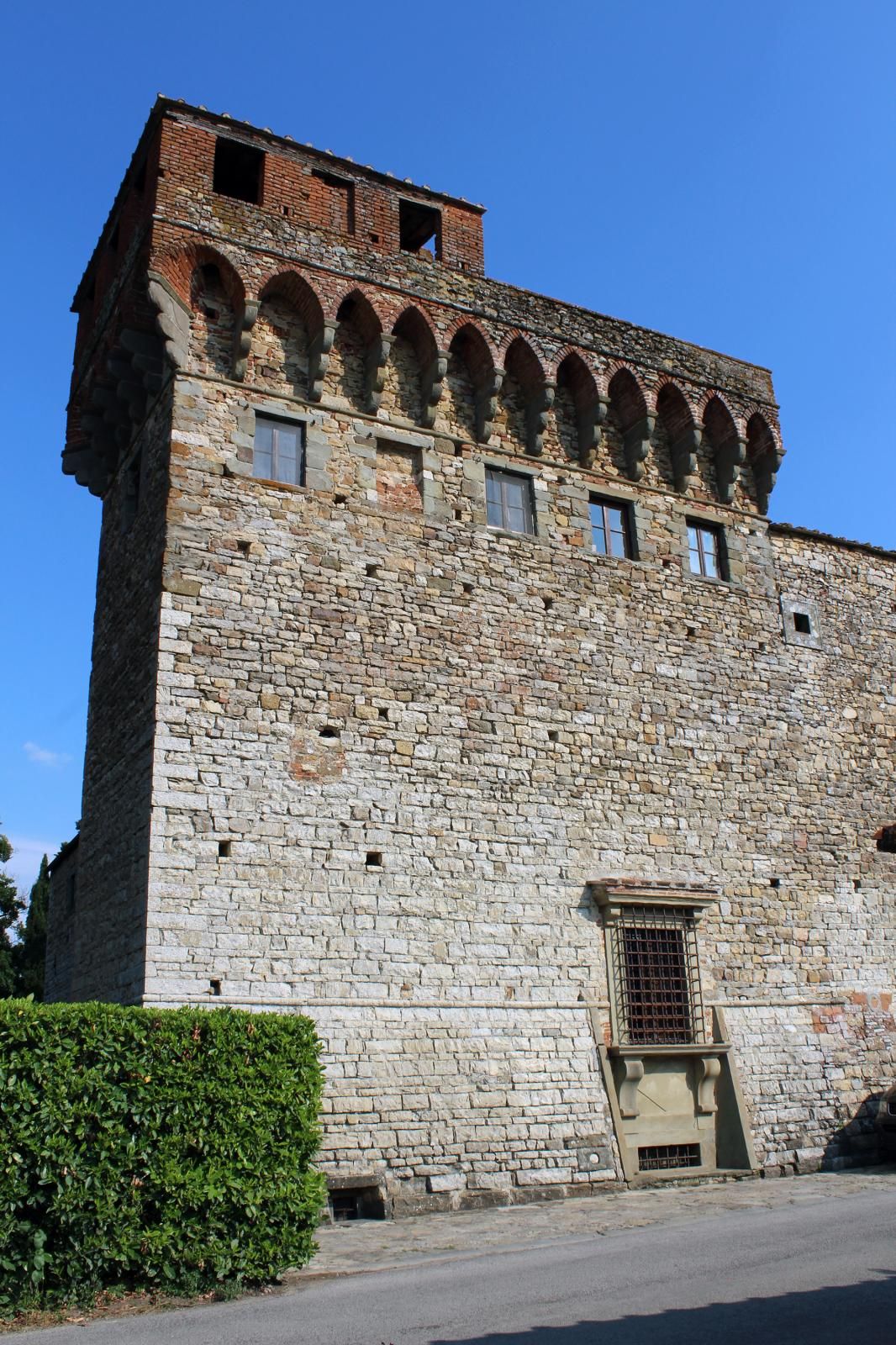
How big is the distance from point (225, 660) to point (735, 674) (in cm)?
685

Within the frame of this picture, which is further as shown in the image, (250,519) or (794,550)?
(794,550)

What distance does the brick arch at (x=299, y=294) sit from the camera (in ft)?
41.6

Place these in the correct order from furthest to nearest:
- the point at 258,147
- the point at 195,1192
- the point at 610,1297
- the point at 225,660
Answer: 1. the point at 258,147
2. the point at 225,660
3. the point at 195,1192
4. the point at 610,1297

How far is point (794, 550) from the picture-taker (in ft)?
52.0

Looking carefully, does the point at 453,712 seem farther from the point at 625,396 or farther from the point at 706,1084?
the point at 625,396

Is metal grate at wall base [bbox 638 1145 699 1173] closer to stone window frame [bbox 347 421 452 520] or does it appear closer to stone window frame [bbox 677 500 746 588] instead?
stone window frame [bbox 677 500 746 588]

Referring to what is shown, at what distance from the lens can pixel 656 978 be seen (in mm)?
12438

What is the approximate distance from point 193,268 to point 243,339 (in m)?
0.99

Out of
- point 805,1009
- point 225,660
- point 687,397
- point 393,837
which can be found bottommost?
point 805,1009

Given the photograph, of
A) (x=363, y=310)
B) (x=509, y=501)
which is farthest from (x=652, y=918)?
(x=363, y=310)

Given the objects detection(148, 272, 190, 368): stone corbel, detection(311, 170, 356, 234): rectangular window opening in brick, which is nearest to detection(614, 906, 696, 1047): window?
detection(148, 272, 190, 368): stone corbel

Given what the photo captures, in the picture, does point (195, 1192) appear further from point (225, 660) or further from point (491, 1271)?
point (225, 660)

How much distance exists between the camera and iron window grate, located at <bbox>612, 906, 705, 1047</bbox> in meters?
12.2

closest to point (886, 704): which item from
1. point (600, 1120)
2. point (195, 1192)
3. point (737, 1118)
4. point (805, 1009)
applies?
point (805, 1009)
